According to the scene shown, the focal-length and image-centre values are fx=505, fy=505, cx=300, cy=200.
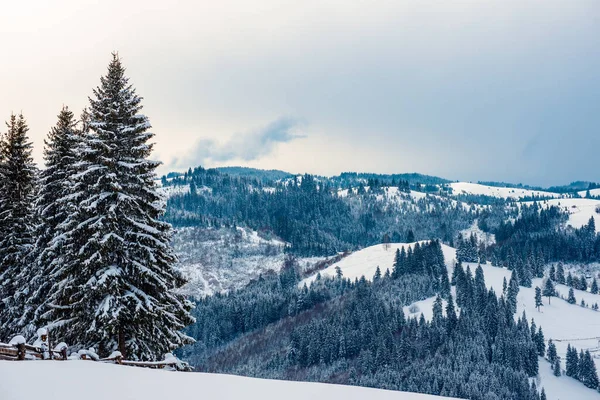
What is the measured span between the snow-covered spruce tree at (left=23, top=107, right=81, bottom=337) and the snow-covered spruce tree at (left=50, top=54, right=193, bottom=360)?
2.69 meters

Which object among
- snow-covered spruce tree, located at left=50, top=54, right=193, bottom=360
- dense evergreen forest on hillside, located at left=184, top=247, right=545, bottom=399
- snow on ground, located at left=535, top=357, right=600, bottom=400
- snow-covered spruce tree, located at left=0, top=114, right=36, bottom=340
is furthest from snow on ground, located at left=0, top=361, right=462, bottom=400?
snow on ground, located at left=535, top=357, right=600, bottom=400

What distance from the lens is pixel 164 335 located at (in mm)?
22328

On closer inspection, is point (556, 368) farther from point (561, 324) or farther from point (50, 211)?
point (50, 211)

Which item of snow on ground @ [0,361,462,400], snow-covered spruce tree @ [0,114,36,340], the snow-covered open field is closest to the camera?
snow on ground @ [0,361,462,400]

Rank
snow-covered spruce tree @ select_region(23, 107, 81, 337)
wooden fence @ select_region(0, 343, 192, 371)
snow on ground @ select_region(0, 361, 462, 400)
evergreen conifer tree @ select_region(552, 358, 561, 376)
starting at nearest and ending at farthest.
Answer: snow on ground @ select_region(0, 361, 462, 400) < wooden fence @ select_region(0, 343, 192, 371) < snow-covered spruce tree @ select_region(23, 107, 81, 337) < evergreen conifer tree @ select_region(552, 358, 561, 376)

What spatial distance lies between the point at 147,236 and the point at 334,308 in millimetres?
158351

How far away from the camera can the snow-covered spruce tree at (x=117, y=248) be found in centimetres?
2095

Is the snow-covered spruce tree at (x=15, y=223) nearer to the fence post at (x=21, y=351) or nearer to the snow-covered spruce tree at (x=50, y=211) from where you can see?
the snow-covered spruce tree at (x=50, y=211)

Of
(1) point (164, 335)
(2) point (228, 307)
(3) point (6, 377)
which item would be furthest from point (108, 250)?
(2) point (228, 307)

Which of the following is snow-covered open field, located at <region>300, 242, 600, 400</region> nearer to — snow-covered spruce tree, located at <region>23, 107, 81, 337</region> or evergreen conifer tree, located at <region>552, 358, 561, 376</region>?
evergreen conifer tree, located at <region>552, 358, 561, 376</region>

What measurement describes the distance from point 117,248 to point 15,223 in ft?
38.5

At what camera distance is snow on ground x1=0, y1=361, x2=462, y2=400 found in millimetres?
12917

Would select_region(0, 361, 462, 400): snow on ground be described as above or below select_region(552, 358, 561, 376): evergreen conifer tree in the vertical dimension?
above

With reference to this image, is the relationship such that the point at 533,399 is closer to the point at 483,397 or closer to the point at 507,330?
the point at 483,397
